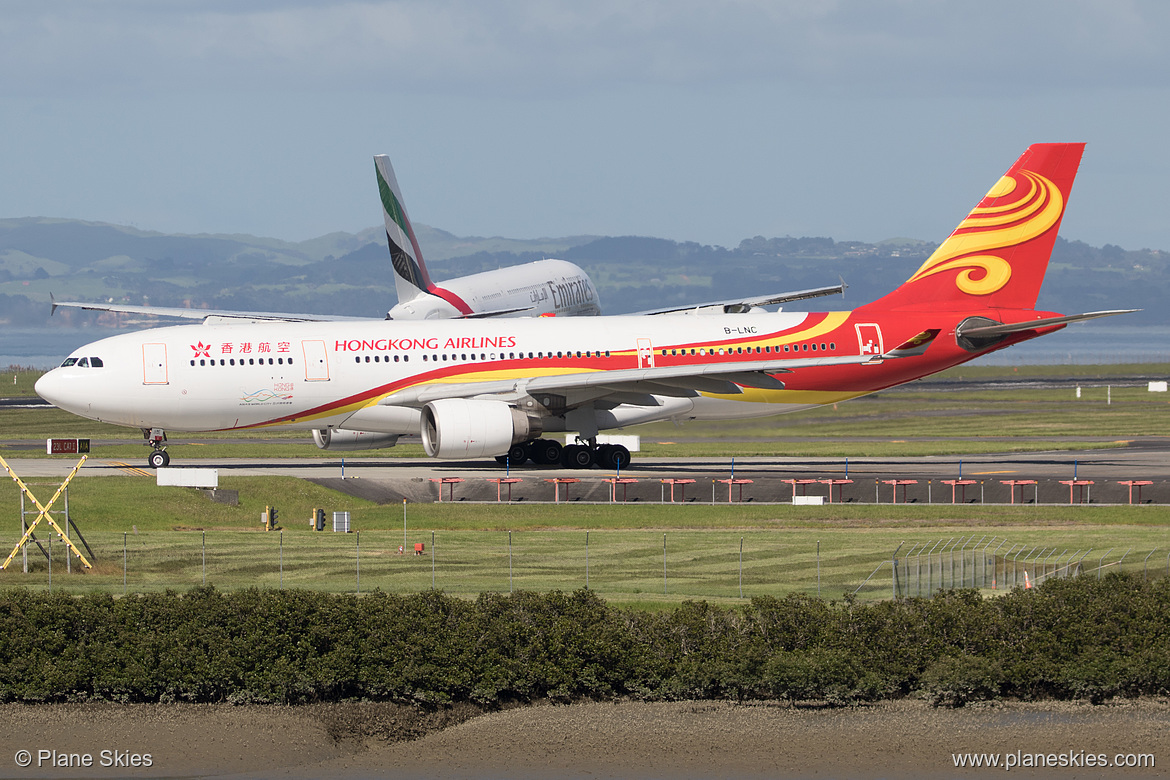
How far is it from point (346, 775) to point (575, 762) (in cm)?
326

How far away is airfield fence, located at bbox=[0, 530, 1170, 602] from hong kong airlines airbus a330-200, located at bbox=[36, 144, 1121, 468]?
489 inches

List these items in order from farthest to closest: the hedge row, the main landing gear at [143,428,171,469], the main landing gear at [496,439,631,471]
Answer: the main landing gear at [496,439,631,471]
the main landing gear at [143,428,171,469]
the hedge row

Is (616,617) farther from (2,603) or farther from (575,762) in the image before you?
(2,603)

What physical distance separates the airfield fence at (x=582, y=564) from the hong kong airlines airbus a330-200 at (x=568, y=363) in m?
12.4

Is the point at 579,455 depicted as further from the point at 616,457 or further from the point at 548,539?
the point at 548,539

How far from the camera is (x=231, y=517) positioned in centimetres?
4216

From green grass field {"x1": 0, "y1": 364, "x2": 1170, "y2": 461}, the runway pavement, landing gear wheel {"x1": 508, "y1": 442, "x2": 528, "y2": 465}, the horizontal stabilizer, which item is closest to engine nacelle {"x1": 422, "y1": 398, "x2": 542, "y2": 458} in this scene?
the runway pavement

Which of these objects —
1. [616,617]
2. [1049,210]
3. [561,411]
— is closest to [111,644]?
[616,617]

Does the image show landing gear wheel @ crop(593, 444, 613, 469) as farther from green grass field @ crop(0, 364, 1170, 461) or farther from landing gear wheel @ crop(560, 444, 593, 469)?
green grass field @ crop(0, 364, 1170, 461)

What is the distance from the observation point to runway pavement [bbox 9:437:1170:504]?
1795 inches

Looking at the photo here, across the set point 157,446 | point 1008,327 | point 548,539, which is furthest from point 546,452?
point 1008,327

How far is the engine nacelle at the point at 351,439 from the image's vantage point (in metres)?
52.7

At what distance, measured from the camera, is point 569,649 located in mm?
24000

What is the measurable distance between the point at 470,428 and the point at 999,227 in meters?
22.4
